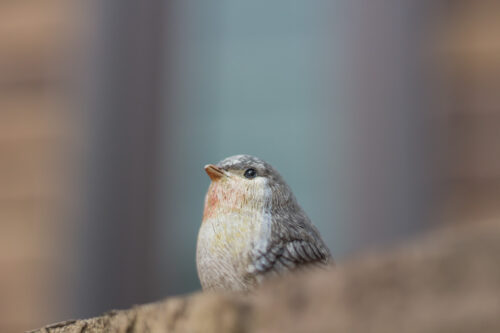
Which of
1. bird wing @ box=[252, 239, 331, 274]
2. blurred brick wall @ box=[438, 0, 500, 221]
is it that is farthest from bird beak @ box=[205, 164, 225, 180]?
blurred brick wall @ box=[438, 0, 500, 221]

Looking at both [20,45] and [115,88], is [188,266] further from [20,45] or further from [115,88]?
[20,45]

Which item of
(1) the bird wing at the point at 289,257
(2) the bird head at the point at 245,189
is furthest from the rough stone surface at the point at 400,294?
(2) the bird head at the point at 245,189

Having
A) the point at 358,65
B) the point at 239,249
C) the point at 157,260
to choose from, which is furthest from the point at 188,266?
the point at 239,249

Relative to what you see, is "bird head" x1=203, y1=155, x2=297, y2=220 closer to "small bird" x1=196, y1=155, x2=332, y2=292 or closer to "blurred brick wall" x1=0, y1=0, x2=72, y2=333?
"small bird" x1=196, y1=155, x2=332, y2=292

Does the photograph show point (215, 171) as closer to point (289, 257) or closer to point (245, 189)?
point (245, 189)

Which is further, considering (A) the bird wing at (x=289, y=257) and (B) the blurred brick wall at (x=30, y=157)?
(B) the blurred brick wall at (x=30, y=157)

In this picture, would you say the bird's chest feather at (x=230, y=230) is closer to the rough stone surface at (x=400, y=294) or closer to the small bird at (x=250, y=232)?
the small bird at (x=250, y=232)

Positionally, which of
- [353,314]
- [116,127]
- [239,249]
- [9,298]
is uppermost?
[353,314]
